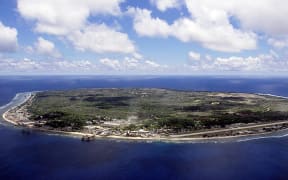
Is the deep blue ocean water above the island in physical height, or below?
below

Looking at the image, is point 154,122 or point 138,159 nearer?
point 138,159

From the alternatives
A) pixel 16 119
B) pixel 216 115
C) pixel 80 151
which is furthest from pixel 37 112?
pixel 216 115

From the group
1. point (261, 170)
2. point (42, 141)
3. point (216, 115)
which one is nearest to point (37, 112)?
point (42, 141)

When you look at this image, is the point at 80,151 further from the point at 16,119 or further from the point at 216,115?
the point at 216,115

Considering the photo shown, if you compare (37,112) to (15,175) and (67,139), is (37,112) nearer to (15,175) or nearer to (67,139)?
(67,139)

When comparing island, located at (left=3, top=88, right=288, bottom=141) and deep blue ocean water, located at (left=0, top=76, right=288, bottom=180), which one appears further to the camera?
island, located at (left=3, top=88, right=288, bottom=141)

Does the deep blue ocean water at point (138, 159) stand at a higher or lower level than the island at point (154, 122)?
lower

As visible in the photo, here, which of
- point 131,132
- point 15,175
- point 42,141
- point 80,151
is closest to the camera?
point 15,175

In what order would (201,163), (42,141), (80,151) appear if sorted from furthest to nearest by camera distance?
(42,141), (80,151), (201,163)

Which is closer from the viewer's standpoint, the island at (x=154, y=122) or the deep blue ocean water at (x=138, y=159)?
the deep blue ocean water at (x=138, y=159)

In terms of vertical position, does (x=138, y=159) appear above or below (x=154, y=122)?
below

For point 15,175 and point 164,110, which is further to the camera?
point 164,110
